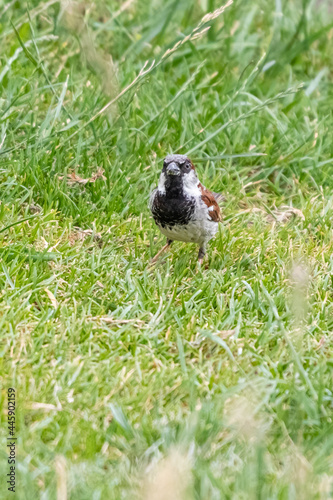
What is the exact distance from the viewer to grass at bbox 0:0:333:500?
9.43 ft

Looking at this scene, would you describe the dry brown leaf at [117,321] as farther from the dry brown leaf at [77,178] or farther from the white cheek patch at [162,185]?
the dry brown leaf at [77,178]

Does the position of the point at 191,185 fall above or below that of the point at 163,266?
above

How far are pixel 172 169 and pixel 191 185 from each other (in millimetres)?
287

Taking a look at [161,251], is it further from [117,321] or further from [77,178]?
[117,321]

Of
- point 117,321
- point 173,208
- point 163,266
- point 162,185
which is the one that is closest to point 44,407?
point 117,321

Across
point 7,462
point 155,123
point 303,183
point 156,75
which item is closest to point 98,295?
point 7,462

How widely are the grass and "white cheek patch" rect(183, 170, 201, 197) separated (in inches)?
16.2

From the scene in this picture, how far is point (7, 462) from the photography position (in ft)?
9.04

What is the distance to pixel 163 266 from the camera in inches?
175

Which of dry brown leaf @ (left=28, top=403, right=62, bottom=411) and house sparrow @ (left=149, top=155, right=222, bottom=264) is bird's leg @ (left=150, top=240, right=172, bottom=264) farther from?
dry brown leaf @ (left=28, top=403, right=62, bottom=411)

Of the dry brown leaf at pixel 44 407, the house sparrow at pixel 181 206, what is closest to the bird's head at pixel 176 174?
the house sparrow at pixel 181 206

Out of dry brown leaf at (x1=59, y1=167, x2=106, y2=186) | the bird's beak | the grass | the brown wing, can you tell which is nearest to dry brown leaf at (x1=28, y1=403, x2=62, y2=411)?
the grass

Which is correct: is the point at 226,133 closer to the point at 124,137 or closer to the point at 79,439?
the point at 124,137

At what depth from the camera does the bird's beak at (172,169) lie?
4305 mm
